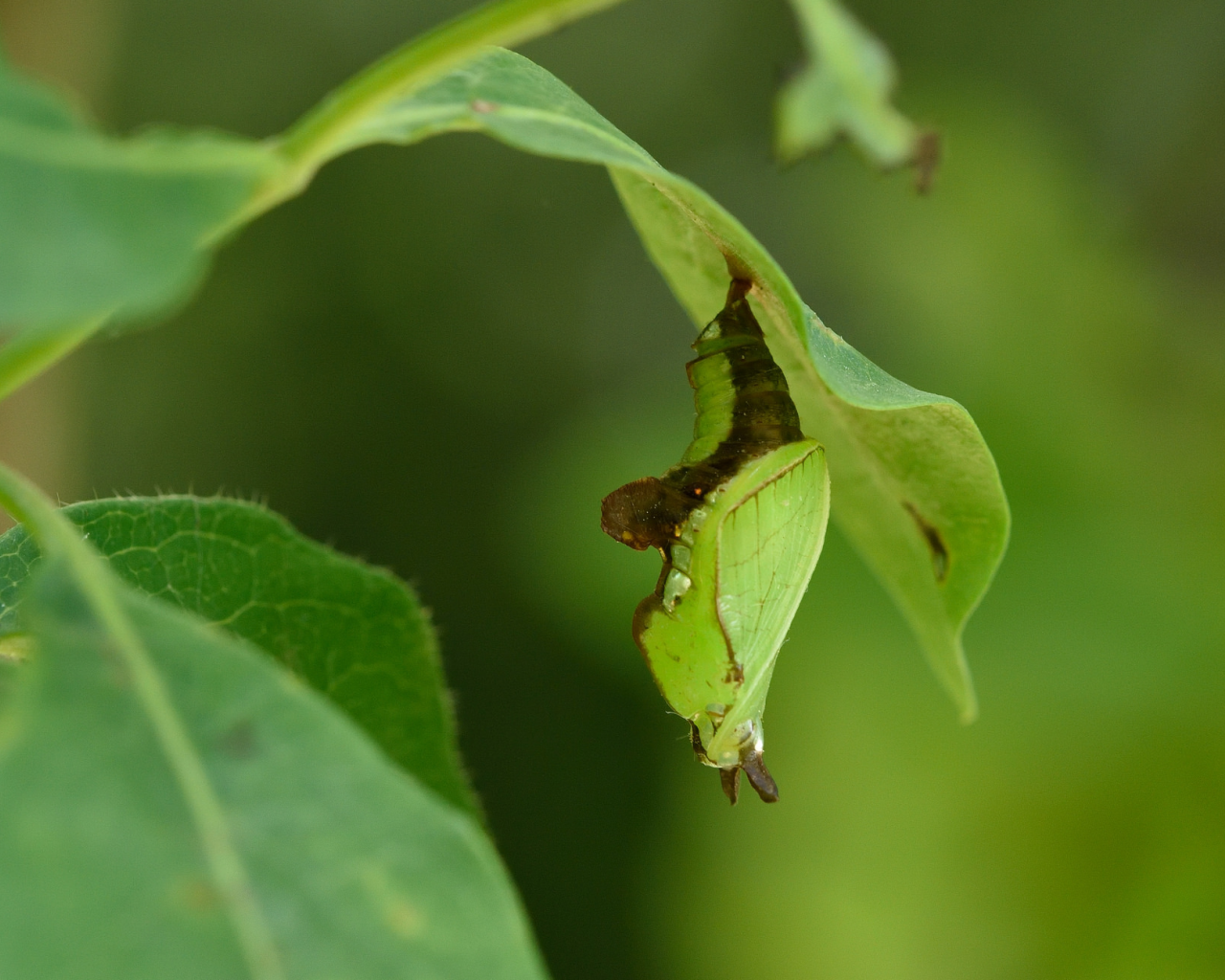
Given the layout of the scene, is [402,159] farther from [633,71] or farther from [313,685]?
[313,685]

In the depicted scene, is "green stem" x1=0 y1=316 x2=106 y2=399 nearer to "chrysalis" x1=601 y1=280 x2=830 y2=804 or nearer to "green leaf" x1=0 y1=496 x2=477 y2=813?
"green leaf" x1=0 y1=496 x2=477 y2=813

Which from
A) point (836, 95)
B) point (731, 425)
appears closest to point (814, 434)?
point (731, 425)

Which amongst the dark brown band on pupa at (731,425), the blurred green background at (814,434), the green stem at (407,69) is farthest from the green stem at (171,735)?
the dark brown band on pupa at (731,425)

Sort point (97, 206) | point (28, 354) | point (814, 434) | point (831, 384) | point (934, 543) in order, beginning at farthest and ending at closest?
point (814, 434) < point (934, 543) < point (831, 384) < point (28, 354) < point (97, 206)

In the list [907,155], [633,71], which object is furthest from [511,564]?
[907,155]

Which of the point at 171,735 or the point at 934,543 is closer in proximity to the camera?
the point at 171,735

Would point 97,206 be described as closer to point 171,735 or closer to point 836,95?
point 171,735
